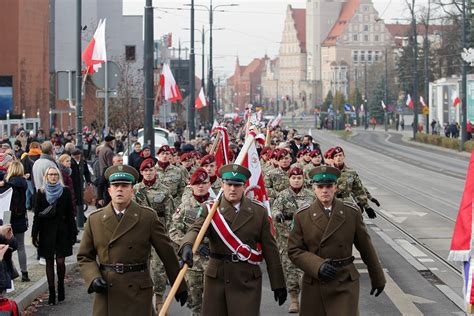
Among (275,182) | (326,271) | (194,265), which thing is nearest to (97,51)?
(275,182)

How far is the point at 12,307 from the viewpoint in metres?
9.41

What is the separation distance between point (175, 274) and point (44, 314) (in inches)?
157

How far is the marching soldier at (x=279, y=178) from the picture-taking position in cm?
1519

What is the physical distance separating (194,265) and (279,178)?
468 cm

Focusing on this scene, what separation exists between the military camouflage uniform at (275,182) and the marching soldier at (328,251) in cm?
575

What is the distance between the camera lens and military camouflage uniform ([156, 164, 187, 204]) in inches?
572

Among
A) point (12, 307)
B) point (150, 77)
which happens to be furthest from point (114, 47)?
point (12, 307)

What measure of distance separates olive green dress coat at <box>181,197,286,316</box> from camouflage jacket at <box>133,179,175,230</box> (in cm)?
330

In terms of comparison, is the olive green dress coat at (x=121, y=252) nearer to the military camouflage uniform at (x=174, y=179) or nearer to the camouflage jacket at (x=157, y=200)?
the camouflage jacket at (x=157, y=200)

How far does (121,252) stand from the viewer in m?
8.80

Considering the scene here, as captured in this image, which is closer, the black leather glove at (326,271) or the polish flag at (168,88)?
the black leather glove at (326,271)

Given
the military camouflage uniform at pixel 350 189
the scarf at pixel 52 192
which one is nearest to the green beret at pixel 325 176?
the scarf at pixel 52 192

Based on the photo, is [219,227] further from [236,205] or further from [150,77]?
[150,77]

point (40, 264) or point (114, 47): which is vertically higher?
point (114, 47)
